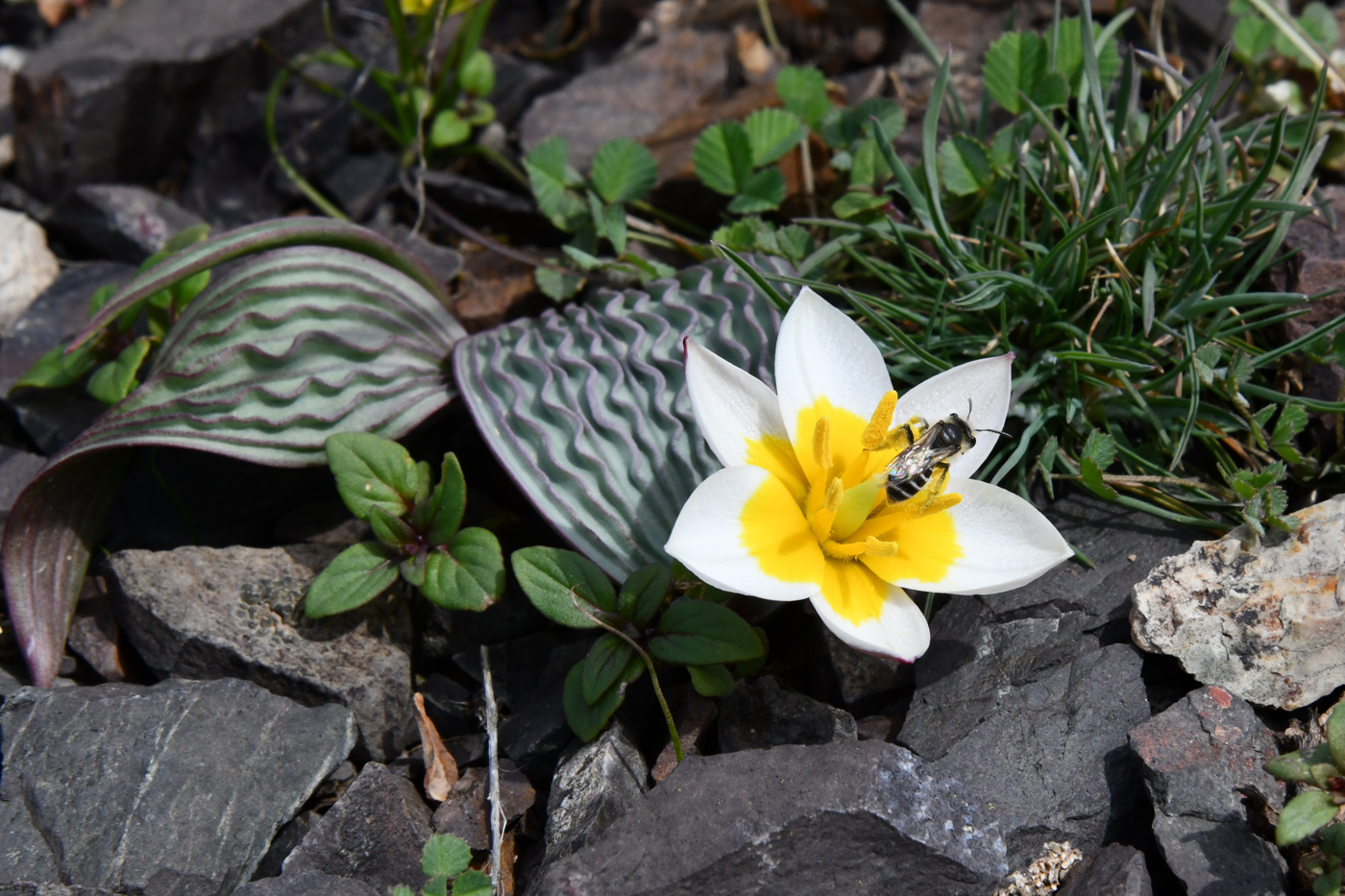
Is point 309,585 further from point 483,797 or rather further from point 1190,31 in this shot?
point 1190,31

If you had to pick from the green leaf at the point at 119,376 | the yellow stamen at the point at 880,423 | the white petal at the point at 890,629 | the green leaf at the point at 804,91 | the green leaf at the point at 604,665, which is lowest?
the green leaf at the point at 604,665

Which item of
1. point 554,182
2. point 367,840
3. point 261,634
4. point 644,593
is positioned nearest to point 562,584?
point 644,593

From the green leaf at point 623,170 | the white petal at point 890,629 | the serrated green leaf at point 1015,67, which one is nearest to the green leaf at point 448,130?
the green leaf at point 623,170

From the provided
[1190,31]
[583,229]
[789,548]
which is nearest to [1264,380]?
[789,548]

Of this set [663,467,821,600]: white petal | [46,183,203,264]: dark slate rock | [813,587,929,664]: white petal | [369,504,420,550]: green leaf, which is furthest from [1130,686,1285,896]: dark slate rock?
[46,183,203,264]: dark slate rock

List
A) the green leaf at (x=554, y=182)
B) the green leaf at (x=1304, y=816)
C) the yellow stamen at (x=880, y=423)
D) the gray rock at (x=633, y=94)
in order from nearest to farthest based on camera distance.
Result: the green leaf at (x=1304, y=816)
the yellow stamen at (x=880, y=423)
the green leaf at (x=554, y=182)
the gray rock at (x=633, y=94)

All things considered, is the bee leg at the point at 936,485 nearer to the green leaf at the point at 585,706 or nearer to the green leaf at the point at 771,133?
the green leaf at the point at 585,706
